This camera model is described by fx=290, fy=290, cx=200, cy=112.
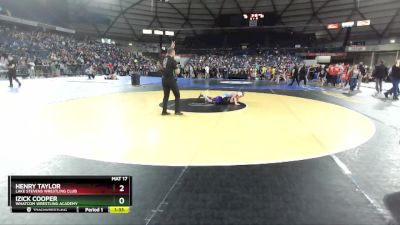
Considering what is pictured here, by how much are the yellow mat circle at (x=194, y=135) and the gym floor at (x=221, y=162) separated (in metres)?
0.02

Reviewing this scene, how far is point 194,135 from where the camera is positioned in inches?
215

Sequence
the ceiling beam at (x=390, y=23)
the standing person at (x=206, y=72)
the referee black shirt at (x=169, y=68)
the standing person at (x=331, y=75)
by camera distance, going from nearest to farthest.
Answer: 1. the referee black shirt at (x=169, y=68)
2. the standing person at (x=331, y=75)
3. the standing person at (x=206, y=72)
4. the ceiling beam at (x=390, y=23)

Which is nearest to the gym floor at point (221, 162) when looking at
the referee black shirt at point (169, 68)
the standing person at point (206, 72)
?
the referee black shirt at point (169, 68)

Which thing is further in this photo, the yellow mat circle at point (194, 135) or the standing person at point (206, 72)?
the standing person at point (206, 72)

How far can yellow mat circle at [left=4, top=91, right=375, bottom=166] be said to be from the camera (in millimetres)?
4277

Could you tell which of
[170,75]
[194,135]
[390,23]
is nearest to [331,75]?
[170,75]

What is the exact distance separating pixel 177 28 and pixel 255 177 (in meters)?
48.7

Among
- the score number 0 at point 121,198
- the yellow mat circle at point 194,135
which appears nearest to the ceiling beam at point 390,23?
the yellow mat circle at point 194,135

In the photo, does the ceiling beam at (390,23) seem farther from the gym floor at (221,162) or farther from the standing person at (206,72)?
the gym floor at (221,162)

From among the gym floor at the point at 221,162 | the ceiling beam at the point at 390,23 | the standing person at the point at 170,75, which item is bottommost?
the gym floor at the point at 221,162

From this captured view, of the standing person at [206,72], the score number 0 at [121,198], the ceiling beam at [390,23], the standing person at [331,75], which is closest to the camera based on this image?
the score number 0 at [121,198]

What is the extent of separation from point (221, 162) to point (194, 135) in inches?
60.7

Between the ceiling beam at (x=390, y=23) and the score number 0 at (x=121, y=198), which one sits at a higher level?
the ceiling beam at (x=390, y=23)

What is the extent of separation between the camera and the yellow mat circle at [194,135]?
14.0 feet
